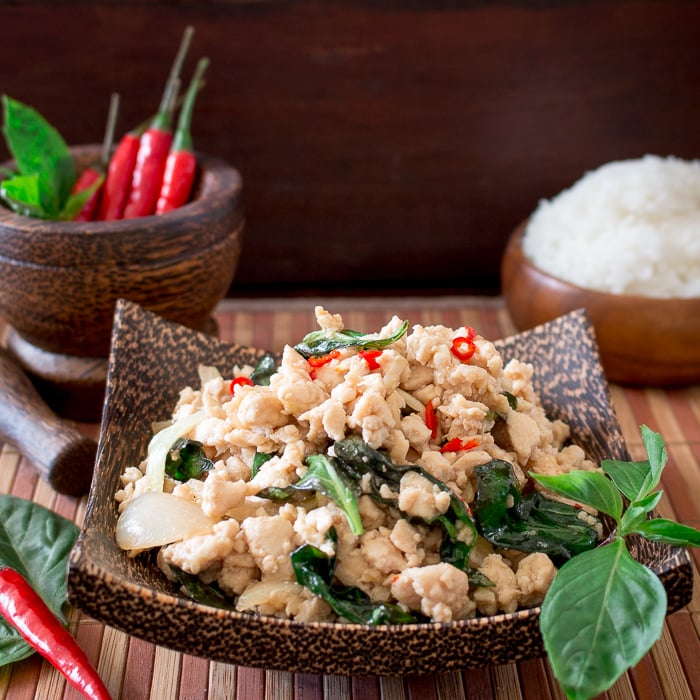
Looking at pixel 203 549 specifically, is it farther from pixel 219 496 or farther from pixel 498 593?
pixel 498 593

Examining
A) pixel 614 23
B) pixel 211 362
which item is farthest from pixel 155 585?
pixel 614 23

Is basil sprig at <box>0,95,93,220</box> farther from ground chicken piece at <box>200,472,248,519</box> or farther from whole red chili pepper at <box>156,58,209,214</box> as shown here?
ground chicken piece at <box>200,472,248,519</box>

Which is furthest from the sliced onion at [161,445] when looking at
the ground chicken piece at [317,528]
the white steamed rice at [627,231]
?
the white steamed rice at [627,231]

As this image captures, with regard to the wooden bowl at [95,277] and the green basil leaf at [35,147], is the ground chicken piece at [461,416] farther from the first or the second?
the green basil leaf at [35,147]

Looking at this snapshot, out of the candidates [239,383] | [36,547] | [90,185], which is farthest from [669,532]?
[90,185]

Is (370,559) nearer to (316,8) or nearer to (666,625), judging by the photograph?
(666,625)

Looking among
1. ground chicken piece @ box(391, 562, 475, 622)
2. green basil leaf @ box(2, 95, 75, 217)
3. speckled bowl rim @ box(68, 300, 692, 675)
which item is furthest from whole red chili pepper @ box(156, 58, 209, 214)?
ground chicken piece @ box(391, 562, 475, 622)
